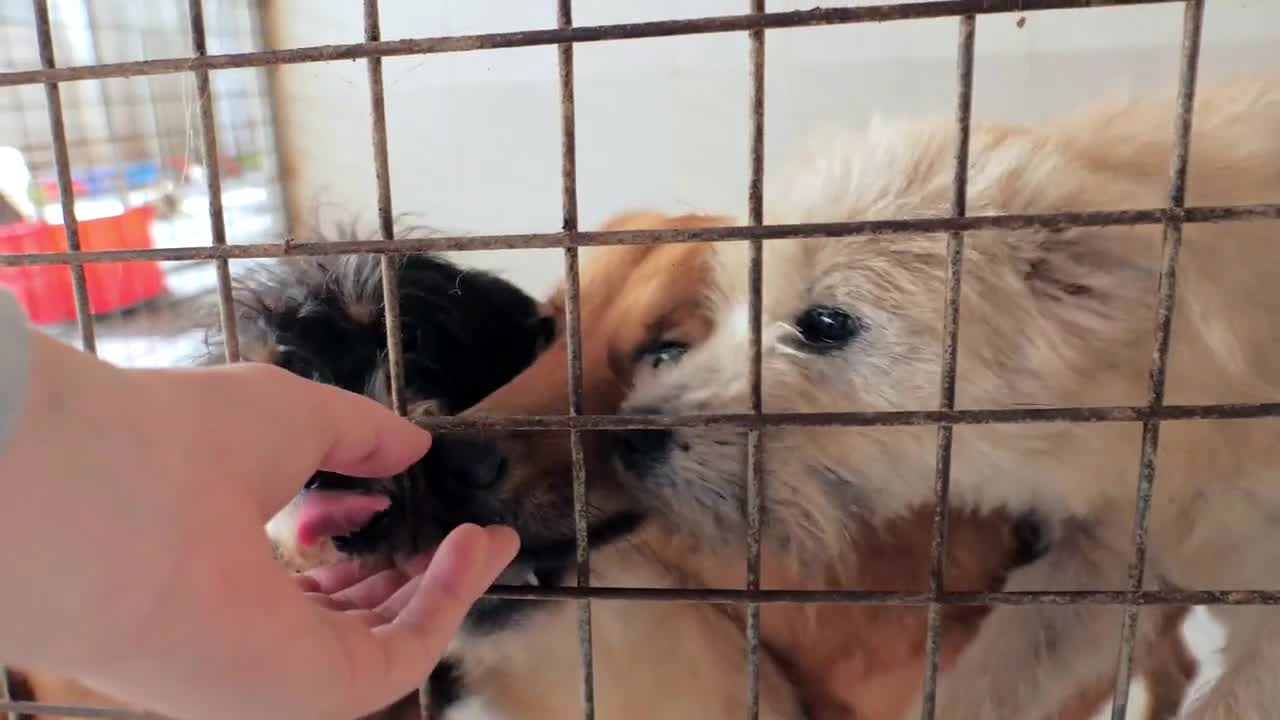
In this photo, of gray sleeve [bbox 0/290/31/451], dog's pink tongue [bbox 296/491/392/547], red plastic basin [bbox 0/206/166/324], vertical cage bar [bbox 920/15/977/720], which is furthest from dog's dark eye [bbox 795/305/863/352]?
red plastic basin [bbox 0/206/166/324]

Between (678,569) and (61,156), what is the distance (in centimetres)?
60

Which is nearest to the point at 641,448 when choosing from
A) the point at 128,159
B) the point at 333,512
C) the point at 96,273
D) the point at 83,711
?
the point at 333,512

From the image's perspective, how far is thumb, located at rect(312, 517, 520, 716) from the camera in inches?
19.9

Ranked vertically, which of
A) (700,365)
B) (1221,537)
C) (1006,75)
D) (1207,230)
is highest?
(1006,75)

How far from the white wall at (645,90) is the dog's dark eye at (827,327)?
0.90 ft

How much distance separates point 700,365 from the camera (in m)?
0.95

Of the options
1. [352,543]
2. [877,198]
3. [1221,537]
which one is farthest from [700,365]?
[1221,537]

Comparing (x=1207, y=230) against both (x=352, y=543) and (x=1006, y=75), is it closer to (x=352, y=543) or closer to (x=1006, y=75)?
(x=1006, y=75)

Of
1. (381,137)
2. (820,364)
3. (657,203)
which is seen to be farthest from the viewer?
(657,203)

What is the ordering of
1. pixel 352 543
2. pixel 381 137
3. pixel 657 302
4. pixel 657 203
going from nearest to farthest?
pixel 381 137
pixel 352 543
pixel 657 302
pixel 657 203

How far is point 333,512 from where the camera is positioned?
0.83 meters

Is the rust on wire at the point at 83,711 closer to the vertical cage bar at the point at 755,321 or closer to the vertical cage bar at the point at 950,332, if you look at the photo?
the vertical cage bar at the point at 755,321

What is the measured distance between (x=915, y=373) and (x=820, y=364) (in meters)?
0.09

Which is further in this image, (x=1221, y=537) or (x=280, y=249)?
(x=1221, y=537)
